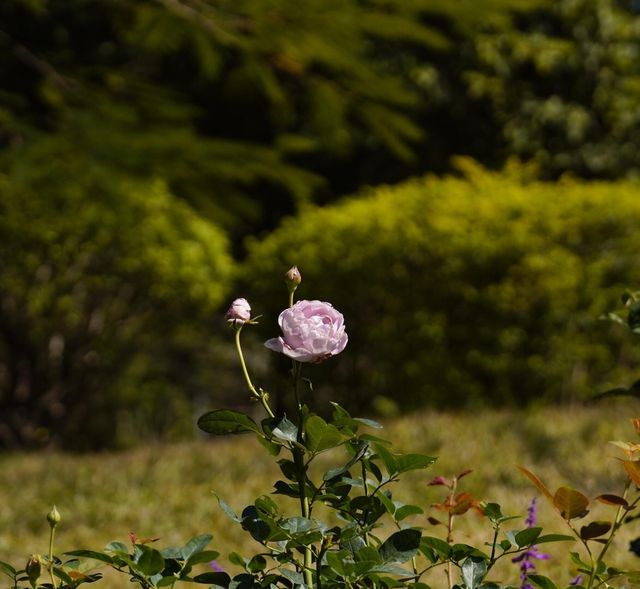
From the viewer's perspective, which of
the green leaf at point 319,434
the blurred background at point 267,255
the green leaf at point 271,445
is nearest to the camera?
the green leaf at point 319,434

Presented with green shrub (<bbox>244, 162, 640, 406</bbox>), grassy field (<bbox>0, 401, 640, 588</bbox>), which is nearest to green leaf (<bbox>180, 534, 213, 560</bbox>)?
grassy field (<bbox>0, 401, 640, 588</bbox>)

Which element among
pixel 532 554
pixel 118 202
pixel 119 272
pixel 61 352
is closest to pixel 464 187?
pixel 119 272

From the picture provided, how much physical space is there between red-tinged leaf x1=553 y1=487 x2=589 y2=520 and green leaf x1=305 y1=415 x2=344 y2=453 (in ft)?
1.41

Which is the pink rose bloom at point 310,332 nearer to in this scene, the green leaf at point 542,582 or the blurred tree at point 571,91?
A: the green leaf at point 542,582

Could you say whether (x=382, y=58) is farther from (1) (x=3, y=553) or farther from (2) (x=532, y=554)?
(2) (x=532, y=554)

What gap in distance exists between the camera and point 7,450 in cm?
789

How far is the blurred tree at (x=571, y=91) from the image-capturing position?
37.4 feet

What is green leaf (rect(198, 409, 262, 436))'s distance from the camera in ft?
5.16

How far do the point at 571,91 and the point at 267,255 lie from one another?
519 centimetres

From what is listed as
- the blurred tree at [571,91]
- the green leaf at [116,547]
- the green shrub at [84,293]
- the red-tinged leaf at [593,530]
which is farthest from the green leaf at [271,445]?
the blurred tree at [571,91]

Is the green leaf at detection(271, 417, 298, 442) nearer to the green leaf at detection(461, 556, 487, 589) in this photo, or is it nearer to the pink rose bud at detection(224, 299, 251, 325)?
the pink rose bud at detection(224, 299, 251, 325)

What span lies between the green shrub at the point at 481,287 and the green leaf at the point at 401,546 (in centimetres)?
539

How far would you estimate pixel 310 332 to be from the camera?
1.51 metres

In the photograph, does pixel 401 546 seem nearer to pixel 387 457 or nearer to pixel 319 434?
pixel 387 457
